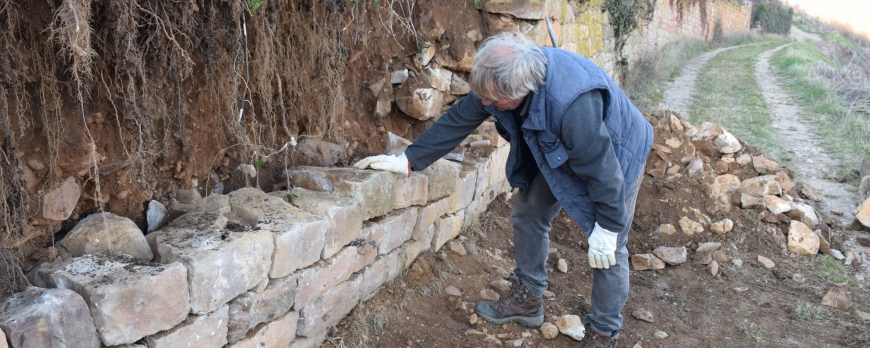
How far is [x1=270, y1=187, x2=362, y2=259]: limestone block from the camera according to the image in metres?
2.53

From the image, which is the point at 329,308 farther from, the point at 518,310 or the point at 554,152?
the point at 554,152

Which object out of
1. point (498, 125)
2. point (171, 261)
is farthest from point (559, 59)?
point (171, 261)

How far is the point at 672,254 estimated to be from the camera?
3932 millimetres

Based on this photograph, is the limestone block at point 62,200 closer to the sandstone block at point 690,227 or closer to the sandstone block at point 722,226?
the sandstone block at point 690,227

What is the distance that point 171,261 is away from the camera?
198 cm

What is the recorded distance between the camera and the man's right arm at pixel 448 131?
2656 mm

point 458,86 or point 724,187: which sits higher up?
point 458,86

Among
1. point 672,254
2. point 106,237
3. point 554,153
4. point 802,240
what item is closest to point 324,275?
point 106,237

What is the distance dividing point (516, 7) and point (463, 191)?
1625 millimetres

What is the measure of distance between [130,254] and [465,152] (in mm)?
2437

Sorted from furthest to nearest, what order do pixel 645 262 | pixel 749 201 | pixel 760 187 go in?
pixel 760 187
pixel 749 201
pixel 645 262

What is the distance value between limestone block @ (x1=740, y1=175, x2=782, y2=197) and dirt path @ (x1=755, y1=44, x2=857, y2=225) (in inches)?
22.2

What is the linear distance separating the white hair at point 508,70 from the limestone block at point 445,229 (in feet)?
4.68

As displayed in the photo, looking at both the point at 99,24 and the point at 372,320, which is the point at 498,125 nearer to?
the point at 372,320
